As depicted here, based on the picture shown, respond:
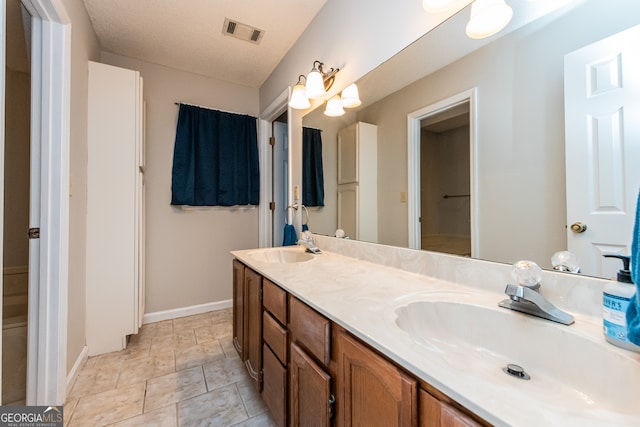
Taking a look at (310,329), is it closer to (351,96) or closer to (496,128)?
(496,128)

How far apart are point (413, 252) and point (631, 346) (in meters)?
0.69

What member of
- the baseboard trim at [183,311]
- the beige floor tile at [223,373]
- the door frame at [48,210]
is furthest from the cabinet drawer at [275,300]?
the baseboard trim at [183,311]

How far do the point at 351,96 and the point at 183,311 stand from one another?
8.27 ft

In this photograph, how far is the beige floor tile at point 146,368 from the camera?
1615 mm

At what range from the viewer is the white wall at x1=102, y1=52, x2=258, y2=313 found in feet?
8.08

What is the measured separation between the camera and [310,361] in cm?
86

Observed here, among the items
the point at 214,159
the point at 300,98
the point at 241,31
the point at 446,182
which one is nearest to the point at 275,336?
the point at 446,182

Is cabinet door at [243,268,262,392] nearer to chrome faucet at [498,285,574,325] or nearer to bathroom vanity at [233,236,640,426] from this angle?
bathroom vanity at [233,236,640,426]

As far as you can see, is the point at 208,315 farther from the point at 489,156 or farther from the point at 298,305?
the point at 489,156

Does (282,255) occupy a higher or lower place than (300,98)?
lower

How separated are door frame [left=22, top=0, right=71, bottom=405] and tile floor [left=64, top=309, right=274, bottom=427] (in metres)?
0.21

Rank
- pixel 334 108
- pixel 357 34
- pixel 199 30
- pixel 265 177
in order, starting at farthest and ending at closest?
pixel 265 177
pixel 199 30
pixel 334 108
pixel 357 34

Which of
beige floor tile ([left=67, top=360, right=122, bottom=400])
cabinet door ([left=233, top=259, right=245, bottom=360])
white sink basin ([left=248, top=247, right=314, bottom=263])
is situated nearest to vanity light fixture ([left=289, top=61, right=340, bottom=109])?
white sink basin ([left=248, top=247, right=314, bottom=263])

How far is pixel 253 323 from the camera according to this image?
1.39 m
